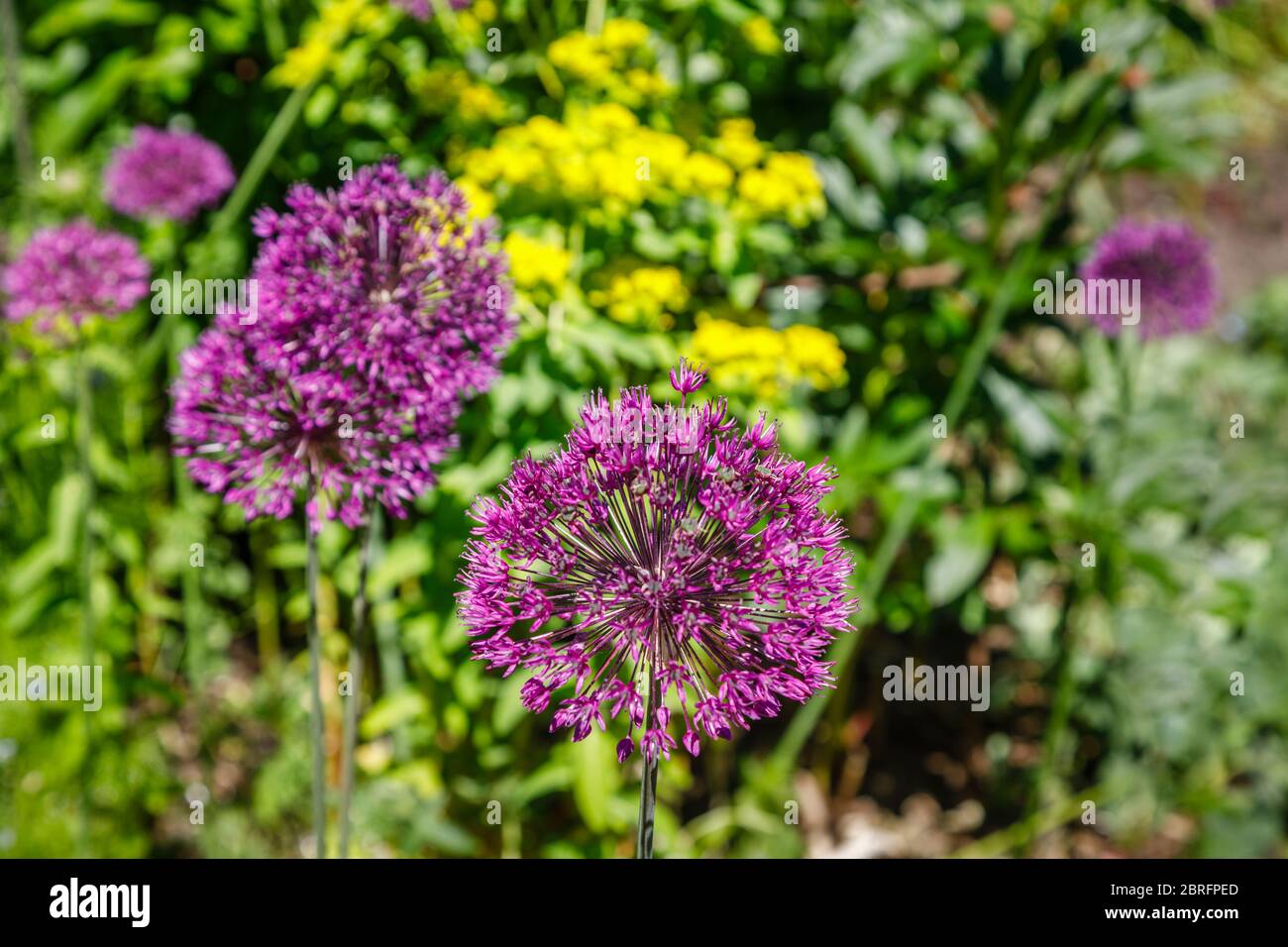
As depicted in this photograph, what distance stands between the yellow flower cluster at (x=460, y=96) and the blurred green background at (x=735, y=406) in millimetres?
11

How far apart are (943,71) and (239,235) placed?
77.8 inches

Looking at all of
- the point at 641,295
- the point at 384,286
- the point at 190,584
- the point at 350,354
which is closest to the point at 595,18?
the point at 641,295

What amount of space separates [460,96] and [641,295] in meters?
0.66

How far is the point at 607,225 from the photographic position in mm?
2355

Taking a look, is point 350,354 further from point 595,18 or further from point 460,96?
point 595,18

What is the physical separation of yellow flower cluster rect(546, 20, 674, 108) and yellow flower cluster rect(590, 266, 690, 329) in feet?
1.36

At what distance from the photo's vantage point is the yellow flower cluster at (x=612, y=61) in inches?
90.3

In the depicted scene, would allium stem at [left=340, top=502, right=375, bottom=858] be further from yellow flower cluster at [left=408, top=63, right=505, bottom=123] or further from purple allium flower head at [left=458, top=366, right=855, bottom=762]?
yellow flower cluster at [left=408, top=63, right=505, bottom=123]

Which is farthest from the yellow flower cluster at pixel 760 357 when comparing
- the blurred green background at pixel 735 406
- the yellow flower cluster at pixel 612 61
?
the yellow flower cluster at pixel 612 61

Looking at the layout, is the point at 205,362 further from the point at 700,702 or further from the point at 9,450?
the point at 9,450

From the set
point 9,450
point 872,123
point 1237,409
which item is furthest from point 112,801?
point 1237,409

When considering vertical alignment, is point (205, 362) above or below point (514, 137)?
below

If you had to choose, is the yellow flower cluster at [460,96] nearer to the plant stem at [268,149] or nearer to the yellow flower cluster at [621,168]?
the yellow flower cluster at [621,168]
